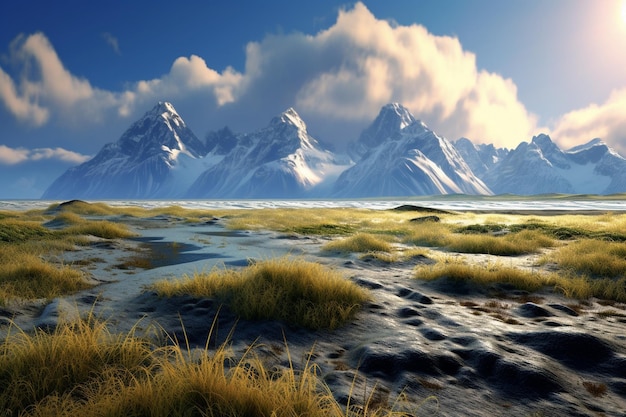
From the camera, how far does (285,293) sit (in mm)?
8094

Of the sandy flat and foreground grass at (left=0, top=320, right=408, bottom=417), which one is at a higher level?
foreground grass at (left=0, top=320, right=408, bottom=417)

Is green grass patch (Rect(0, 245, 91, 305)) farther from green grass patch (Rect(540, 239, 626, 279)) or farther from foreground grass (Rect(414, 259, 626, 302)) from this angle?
green grass patch (Rect(540, 239, 626, 279))

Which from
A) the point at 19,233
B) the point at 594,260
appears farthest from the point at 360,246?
the point at 19,233

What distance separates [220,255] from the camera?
17.2 m

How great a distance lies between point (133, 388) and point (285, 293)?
451 centimetres

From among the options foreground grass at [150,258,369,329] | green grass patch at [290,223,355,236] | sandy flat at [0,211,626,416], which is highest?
green grass patch at [290,223,355,236]

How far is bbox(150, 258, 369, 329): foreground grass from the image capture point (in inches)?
294

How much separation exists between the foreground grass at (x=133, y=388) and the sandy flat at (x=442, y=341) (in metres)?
0.72

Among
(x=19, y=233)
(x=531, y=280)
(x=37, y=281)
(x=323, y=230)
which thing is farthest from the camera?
(x=323, y=230)

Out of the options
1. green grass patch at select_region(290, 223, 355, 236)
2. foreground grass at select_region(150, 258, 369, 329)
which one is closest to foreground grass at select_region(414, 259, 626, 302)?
foreground grass at select_region(150, 258, 369, 329)

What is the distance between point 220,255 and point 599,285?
14.0m

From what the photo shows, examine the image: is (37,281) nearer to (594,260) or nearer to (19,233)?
(19,233)

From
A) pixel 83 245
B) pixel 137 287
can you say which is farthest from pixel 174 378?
pixel 83 245

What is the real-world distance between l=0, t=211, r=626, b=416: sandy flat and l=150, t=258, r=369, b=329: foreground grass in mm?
259
